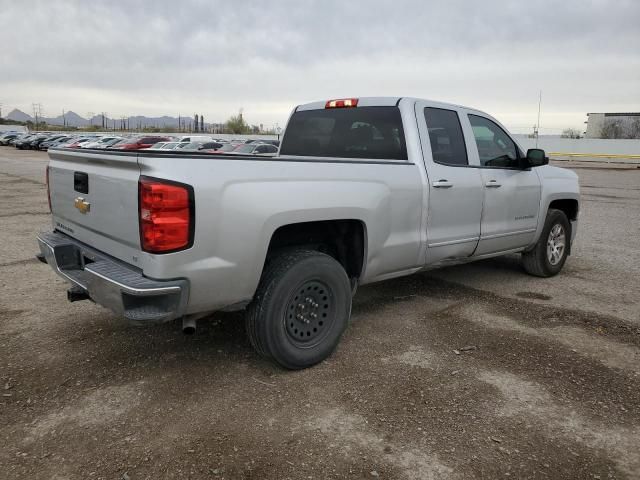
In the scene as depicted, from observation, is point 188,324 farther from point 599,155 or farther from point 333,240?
point 599,155

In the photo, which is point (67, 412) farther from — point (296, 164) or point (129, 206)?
point (296, 164)

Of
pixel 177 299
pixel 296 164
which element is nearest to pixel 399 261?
pixel 296 164

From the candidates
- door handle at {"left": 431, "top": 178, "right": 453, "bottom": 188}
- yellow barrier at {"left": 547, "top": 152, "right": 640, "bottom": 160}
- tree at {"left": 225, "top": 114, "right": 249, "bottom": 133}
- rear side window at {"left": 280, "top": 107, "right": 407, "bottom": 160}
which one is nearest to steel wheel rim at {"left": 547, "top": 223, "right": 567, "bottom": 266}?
door handle at {"left": 431, "top": 178, "right": 453, "bottom": 188}

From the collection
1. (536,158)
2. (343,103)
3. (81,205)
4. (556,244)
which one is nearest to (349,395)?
(81,205)

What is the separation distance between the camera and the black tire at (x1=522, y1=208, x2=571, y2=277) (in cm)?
598

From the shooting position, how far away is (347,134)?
4824mm

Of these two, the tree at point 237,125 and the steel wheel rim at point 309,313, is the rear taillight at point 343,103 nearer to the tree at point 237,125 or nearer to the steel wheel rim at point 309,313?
the steel wheel rim at point 309,313

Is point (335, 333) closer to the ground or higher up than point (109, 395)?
higher up

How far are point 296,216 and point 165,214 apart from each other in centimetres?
86

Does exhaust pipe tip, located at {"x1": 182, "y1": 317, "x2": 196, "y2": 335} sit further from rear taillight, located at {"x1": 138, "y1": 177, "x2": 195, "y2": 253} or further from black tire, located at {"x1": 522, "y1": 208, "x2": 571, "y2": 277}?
black tire, located at {"x1": 522, "y1": 208, "x2": 571, "y2": 277}

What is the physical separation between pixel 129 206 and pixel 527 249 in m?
4.51

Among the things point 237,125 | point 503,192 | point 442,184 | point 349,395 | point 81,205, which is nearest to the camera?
point 349,395

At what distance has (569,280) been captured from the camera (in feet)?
20.0

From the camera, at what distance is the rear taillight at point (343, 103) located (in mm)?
4824
